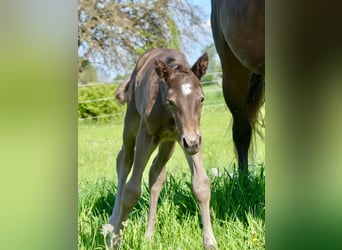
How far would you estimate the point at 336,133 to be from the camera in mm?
1926

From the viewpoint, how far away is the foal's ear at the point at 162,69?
199cm

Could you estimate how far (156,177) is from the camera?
2154 millimetres

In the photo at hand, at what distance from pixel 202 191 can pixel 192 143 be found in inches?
7.6

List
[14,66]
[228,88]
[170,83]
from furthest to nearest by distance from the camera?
[228,88] → [170,83] → [14,66]

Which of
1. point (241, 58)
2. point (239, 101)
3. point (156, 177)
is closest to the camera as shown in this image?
point (156, 177)

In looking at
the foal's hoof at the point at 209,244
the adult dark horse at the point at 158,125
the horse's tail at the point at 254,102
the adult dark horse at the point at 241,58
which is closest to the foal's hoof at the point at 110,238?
the adult dark horse at the point at 158,125

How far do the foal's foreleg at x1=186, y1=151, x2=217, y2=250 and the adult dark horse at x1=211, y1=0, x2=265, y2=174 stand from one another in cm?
27

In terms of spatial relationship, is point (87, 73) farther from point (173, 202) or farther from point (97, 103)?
point (173, 202)

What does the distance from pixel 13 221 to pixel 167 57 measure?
2.14 feet

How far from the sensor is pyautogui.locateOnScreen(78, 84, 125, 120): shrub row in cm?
204

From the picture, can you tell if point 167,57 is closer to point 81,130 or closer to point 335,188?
point 81,130

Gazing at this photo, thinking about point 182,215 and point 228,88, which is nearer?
point 182,215

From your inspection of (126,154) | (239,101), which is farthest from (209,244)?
(239,101)

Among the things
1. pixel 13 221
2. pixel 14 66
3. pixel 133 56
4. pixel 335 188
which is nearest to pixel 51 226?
pixel 13 221
